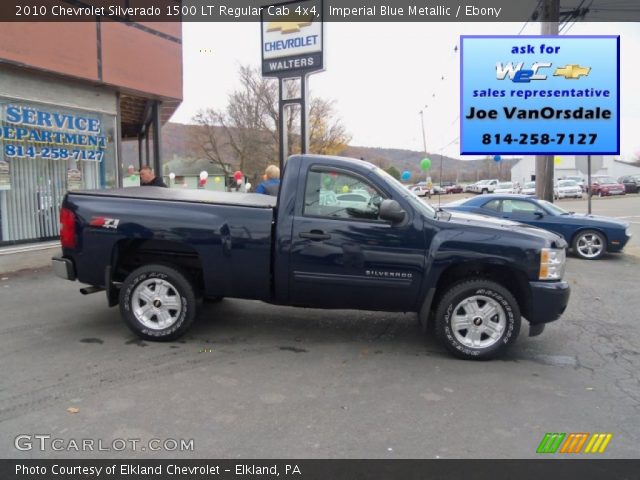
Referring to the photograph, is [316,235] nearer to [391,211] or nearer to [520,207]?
[391,211]

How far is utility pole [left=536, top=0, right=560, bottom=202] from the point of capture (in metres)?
13.1

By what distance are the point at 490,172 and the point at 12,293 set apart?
107m

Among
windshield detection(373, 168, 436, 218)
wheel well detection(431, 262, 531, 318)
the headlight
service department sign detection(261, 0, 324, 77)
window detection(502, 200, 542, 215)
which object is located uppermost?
service department sign detection(261, 0, 324, 77)

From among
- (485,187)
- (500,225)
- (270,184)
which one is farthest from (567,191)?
(500,225)

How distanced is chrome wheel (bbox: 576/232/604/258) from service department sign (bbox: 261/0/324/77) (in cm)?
699

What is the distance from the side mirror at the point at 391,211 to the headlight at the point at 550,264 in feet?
4.44

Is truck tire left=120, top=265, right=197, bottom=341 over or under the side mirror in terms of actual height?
under

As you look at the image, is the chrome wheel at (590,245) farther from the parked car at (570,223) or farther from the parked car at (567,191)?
the parked car at (567,191)

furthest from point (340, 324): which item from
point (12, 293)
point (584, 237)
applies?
point (584, 237)

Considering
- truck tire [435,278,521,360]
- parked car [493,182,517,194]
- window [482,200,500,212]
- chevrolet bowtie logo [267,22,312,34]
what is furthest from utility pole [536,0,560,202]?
parked car [493,182,517,194]

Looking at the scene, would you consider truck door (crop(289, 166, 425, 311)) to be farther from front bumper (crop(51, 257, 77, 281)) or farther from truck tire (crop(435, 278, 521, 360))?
front bumper (crop(51, 257, 77, 281))

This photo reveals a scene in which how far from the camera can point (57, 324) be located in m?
5.77

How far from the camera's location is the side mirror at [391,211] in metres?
Answer: 4.74
